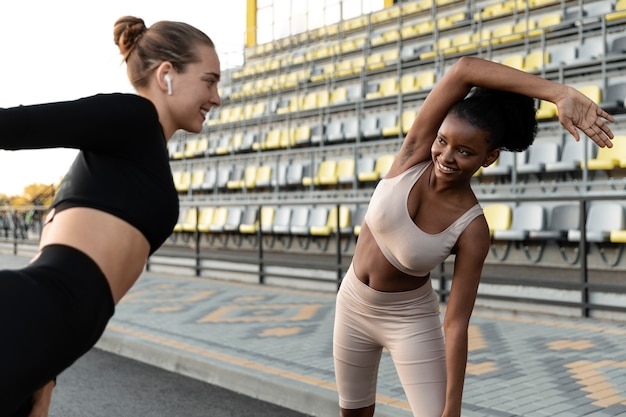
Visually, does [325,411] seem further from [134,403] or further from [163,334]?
[163,334]

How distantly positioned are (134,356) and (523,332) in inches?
144

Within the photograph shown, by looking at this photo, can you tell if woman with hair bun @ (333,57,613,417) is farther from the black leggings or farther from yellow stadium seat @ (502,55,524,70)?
yellow stadium seat @ (502,55,524,70)

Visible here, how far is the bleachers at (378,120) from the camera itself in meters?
10.6

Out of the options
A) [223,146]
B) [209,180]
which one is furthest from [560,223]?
[223,146]

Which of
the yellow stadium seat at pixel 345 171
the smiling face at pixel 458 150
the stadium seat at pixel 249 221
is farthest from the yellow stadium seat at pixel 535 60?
the smiling face at pixel 458 150

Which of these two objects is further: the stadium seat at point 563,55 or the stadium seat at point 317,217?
the stadium seat at point 317,217

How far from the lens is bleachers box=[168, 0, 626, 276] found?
10.6m

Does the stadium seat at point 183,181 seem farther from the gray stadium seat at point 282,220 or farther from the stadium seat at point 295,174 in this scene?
the gray stadium seat at point 282,220

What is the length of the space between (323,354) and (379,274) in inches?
141

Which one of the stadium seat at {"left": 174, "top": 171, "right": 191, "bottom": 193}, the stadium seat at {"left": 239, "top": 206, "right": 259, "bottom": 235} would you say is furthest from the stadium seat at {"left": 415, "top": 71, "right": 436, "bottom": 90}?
the stadium seat at {"left": 174, "top": 171, "right": 191, "bottom": 193}

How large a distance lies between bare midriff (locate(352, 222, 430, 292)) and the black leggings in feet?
3.74

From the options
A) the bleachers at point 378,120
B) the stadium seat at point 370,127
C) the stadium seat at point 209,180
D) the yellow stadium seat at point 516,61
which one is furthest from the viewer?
the stadium seat at point 209,180

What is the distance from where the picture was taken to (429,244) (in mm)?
2439

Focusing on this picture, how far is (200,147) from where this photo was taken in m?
19.8
